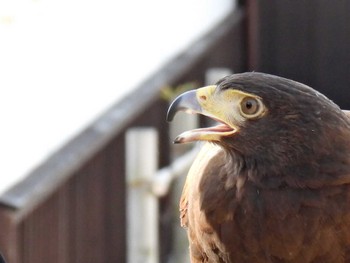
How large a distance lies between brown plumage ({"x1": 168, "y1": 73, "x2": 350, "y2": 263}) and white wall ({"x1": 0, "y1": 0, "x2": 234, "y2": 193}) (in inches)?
73.0

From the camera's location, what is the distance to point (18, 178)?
4.36 meters

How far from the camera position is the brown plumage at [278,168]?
252 centimetres

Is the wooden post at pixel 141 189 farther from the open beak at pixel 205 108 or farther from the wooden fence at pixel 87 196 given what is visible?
the open beak at pixel 205 108

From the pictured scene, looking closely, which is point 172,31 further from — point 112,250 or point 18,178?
point 18,178

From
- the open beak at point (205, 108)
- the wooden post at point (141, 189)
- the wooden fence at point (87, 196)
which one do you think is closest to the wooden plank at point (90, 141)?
the wooden fence at point (87, 196)

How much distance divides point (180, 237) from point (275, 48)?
1.78 meters

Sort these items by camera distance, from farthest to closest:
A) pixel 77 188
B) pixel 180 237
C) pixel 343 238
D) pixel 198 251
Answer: pixel 180 237, pixel 77 188, pixel 198 251, pixel 343 238

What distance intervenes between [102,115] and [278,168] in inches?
101

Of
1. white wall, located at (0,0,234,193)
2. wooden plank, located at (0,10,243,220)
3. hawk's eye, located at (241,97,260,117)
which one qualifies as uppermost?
hawk's eye, located at (241,97,260,117)

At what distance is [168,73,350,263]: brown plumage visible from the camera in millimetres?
2520

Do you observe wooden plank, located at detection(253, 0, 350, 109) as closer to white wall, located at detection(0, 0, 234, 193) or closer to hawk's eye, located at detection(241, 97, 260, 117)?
white wall, located at detection(0, 0, 234, 193)

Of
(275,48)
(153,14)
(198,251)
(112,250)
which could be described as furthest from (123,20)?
(198,251)

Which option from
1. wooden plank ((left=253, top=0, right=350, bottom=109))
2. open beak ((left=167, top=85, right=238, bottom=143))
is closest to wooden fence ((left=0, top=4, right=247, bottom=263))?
wooden plank ((left=253, top=0, right=350, bottom=109))

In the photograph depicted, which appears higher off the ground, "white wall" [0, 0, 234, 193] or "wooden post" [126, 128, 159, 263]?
"white wall" [0, 0, 234, 193]
